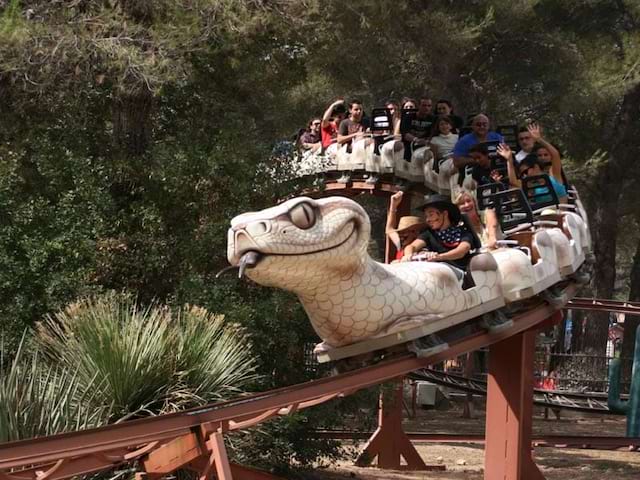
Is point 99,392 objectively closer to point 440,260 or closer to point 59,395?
point 59,395

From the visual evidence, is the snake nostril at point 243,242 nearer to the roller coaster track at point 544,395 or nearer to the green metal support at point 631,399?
the roller coaster track at point 544,395

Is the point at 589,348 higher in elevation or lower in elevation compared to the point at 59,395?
higher

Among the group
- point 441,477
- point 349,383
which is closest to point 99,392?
point 349,383

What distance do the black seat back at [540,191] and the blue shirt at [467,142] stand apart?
5.06 ft

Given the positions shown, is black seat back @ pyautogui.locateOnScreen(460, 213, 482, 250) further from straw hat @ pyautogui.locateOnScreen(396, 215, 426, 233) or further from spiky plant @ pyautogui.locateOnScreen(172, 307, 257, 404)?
spiky plant @ pyautogui.locateOnScreen(172, 307, 257, 404)

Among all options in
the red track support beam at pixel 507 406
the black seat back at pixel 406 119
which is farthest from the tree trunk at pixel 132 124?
the red track support beam at pixel 507 406

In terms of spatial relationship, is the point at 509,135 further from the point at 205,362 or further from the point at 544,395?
the point at 205,362

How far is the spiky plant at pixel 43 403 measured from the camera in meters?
5.04

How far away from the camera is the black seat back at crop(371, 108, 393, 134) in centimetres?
1087

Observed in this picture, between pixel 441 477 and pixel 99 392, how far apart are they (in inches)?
196

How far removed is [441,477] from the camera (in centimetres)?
986

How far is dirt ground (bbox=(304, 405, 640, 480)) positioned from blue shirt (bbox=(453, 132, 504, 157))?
296cm

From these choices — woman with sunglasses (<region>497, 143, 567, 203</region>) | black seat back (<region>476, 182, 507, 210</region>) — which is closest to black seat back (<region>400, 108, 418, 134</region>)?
woman with sunglasses (<region>497, 143, 567, 203</region>)

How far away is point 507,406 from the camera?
670cm
